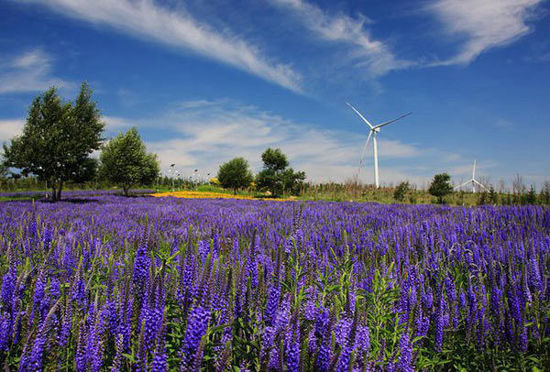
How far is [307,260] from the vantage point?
321cm

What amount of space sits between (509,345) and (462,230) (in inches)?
201

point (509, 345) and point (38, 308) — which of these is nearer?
point (38, 308)

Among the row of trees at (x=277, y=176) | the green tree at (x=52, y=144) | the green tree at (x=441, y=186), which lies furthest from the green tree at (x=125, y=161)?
the green tree at (x=441, y=186)

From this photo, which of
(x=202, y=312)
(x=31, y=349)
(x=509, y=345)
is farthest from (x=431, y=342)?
(x=31, y=349)

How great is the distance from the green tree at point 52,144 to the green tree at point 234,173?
2394 centimetres

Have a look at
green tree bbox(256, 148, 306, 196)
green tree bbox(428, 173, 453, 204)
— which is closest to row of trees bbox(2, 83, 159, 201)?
green tree bbox(256, 148, 306, 196)

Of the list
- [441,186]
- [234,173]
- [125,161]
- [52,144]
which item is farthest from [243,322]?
[234,173]

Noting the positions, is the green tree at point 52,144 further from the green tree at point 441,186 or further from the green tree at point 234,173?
the green tree at point 441,186

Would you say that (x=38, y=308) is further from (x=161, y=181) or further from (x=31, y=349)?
(x=161, y=181)

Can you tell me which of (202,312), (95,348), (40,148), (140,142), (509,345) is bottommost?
(509,345)

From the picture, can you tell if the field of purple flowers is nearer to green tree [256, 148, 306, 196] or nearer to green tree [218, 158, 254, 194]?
green tree [256, 148, 306, 196]

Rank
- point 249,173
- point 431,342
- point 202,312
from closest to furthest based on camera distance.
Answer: point 202,312, point 431,342, point 249,173

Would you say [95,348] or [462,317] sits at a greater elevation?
[95,348]

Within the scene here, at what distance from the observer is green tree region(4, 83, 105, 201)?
1966cm
